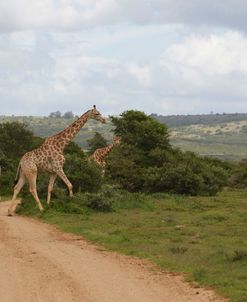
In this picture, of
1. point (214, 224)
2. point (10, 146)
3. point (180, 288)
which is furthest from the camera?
point (10, 146)

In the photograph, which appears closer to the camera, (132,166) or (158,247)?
(158,247)

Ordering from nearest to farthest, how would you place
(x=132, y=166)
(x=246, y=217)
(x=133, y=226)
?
(x=133, y=226), (x=246, y=217), (x=132, y=166)

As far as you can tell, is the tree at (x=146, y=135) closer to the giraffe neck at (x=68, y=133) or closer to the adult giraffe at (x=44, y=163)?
the giraffe neck at (x=68, y=133)

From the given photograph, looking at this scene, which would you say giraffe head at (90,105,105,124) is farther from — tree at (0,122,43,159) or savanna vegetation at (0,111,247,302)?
tree at (0,122,43,159)

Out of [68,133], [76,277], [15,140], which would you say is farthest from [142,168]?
[76,277]

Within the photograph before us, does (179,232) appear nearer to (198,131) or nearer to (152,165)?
(152,165)

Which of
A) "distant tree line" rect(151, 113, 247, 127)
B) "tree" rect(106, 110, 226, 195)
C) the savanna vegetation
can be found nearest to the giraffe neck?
the savanna vegetation

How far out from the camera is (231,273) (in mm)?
11445

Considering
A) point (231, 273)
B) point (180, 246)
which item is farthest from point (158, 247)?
point (231, 273)

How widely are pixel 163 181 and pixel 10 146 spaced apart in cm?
1245

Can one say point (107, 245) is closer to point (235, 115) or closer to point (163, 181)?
point (163, 181)

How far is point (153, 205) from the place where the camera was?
24.2 meters

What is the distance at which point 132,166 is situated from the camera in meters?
→ 31.9

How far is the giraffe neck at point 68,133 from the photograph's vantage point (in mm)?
21547
